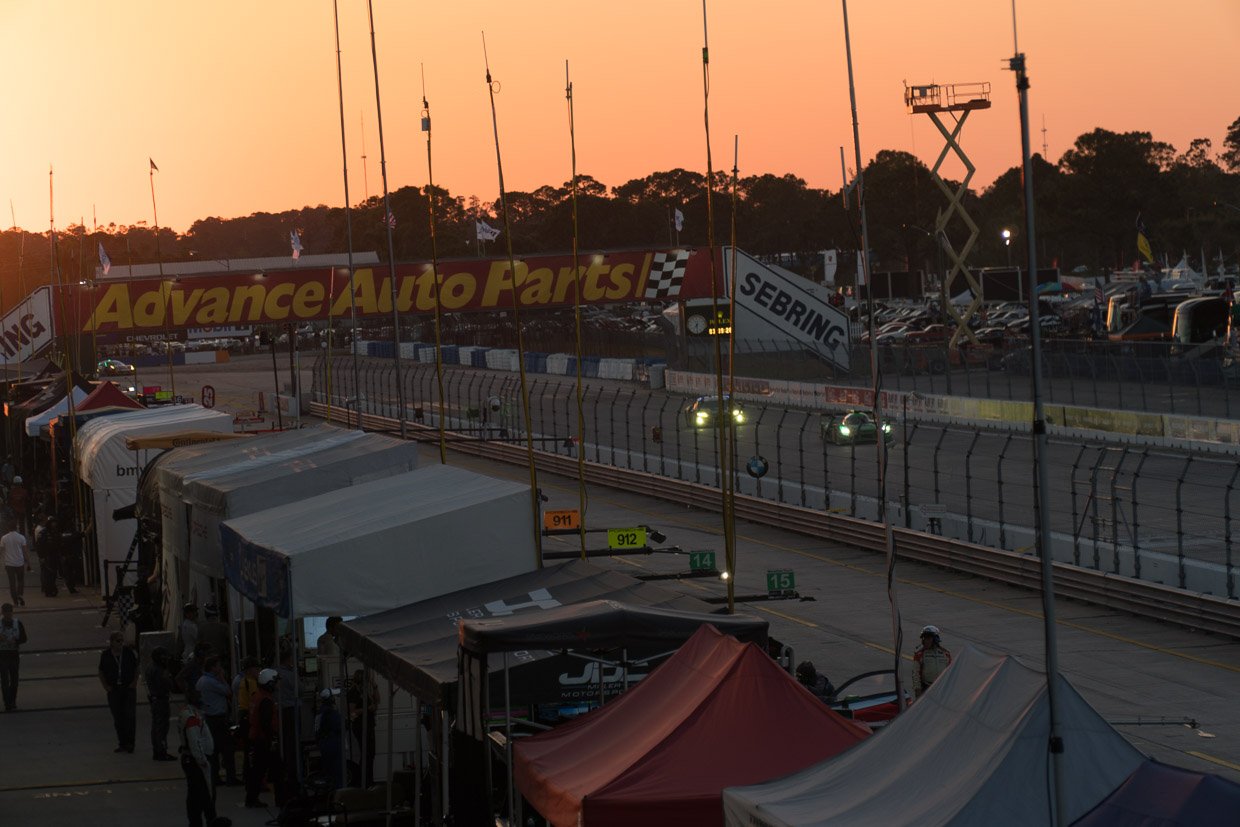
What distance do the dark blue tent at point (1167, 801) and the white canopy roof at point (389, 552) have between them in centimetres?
949

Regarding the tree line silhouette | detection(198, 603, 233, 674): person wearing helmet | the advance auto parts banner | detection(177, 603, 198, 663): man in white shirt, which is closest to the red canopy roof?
detection(177, 603, 198, 663): man in white shirt

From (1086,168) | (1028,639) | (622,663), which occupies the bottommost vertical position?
(1028,639)

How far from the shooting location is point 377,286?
225 feet

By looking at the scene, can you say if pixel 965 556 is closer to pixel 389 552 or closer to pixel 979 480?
pixel 979 480

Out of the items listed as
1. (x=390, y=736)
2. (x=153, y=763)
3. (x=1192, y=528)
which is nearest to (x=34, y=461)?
(x=153, y=763)

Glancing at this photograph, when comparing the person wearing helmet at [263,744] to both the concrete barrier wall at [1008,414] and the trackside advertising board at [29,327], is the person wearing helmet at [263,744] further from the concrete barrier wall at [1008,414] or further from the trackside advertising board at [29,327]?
the trackside advertising board at [29,327]

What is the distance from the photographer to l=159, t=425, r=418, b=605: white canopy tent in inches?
845

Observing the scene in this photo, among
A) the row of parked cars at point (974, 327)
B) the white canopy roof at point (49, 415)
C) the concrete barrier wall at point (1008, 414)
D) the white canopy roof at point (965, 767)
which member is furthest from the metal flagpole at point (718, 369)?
the row of parked cars at point (974, 327)

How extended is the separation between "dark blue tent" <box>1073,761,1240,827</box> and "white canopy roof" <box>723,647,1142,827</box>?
0.24 m

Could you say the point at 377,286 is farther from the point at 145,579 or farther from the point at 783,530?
the point at 145,579

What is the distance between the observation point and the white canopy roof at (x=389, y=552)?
Result: 53.1ft

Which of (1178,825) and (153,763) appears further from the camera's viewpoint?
(153,763)

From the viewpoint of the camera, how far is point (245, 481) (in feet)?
72.0

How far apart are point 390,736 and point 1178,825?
8556mm
